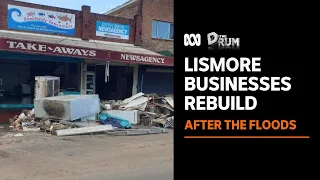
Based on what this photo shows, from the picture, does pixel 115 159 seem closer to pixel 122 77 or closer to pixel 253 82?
pixel 253 82

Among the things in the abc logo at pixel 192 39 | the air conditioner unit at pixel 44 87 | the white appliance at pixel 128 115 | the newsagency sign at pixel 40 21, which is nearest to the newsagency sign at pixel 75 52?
the air conditioner unit at pixel 44 87

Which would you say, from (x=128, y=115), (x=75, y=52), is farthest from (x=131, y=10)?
(x=128, y=115)

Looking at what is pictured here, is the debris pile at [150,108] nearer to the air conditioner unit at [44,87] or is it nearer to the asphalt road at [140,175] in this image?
the air conditioner unit at [44,87]

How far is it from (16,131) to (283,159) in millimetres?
12708

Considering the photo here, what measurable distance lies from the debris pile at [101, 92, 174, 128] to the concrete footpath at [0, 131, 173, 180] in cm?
377

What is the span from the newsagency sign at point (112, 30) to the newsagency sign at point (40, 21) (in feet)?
5.50

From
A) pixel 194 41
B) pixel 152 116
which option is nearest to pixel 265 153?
pixel 194 41

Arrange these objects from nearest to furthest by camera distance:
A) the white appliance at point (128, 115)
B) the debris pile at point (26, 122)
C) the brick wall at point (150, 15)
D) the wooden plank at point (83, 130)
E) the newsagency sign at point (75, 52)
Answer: the wooden plank at point (83, 130)
the debris pile at point (26, 122)
the newsagency sign at point (75, 52)
the white appliance at point (128, 115)
the brick wall at point (150, 15)

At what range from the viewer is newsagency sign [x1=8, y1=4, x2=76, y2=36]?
19641 millimetres

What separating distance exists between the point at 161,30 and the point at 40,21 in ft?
28.0

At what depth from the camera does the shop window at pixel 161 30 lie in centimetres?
2572

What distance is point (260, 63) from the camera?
365cm

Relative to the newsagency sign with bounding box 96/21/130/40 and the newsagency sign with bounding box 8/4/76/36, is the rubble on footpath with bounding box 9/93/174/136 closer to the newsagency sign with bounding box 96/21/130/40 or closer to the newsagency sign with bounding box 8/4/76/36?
the newsagency sign with bounding box 8/4/76/36

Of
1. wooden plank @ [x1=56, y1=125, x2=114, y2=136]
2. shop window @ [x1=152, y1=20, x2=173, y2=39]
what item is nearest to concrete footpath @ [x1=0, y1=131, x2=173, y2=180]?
wooden plank @ [x1=56, y1=125, x2=114, y2=136]
